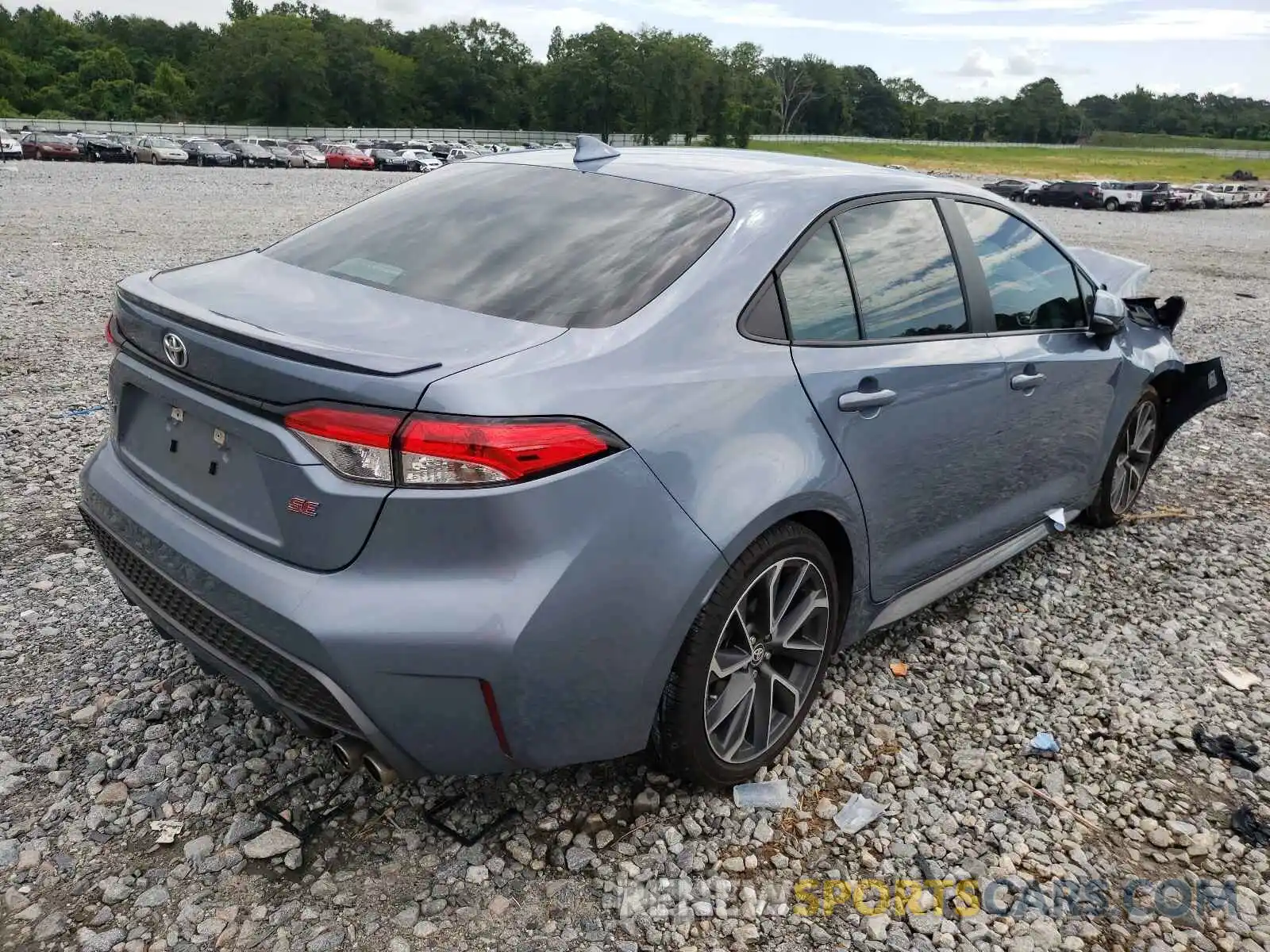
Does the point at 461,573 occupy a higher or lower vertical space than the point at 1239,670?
higher

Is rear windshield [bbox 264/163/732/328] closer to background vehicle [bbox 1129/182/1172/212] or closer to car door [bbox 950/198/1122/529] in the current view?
car door [bbox 950/198/1122/529]

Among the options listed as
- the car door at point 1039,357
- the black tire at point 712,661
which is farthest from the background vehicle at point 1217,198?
the black tire at point 712,661

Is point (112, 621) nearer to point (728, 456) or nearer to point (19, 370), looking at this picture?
point (728, 456)

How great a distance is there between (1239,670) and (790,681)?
80.2 inches

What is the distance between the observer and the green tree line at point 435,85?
3718 inches

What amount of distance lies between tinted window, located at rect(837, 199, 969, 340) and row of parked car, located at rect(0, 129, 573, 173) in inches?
1509

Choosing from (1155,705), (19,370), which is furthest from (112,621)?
(19,370)

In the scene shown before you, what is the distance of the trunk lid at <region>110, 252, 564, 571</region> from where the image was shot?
7.06 ft

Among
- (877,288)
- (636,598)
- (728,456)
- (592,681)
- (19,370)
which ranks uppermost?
(877,288)

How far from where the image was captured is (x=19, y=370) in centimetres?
692

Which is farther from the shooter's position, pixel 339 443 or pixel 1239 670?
pixel 1239 670

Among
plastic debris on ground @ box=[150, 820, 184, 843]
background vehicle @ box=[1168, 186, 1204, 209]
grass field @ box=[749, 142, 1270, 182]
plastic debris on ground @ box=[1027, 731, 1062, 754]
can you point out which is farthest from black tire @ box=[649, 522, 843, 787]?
grass field @ box=[749, 142, 1270, 182]

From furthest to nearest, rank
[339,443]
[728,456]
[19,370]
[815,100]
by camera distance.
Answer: [815,100], [19,370], [728,456], [339,443]

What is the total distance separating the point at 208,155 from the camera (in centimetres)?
4547
